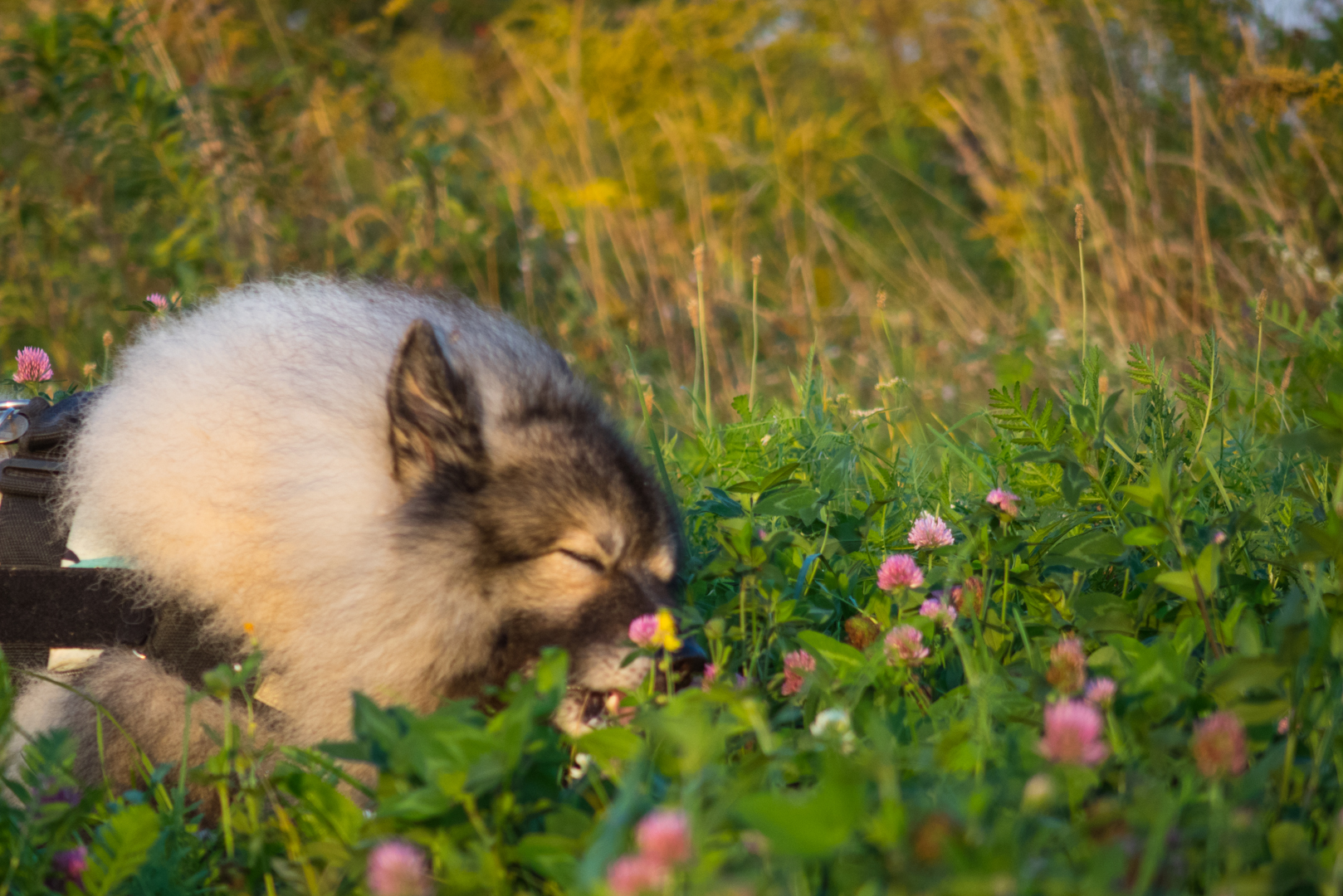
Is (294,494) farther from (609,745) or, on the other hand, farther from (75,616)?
(609,745)

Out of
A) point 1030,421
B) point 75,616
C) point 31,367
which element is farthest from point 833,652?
point 31,367

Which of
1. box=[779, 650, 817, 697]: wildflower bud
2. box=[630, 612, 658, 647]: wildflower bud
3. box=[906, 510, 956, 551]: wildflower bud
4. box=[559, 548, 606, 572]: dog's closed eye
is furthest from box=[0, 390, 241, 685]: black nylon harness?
box=[906, 510, 956, 551]: wildflower bud

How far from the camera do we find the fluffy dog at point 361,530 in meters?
2.26

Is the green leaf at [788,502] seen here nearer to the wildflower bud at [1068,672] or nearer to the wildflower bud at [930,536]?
the wildflower bud at [930,536]

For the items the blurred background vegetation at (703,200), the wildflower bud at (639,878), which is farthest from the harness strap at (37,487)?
the wildflower bud at (639,878)

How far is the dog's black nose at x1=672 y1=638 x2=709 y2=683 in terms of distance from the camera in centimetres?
217

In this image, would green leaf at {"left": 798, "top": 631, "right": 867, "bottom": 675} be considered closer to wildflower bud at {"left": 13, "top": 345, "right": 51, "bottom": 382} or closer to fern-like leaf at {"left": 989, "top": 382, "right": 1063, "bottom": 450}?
fern-like leaf at {"left": 989, "top": 382, "right": 1063, "bottom": 450}

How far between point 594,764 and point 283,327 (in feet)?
4.67

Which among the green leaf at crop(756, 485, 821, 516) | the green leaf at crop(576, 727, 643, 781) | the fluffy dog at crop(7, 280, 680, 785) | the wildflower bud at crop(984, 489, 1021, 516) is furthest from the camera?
the green leaf at crop(756, 485, 821, 516)

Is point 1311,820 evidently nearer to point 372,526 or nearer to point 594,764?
point 594,764

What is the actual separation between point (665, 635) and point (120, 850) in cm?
101

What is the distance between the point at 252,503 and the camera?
234 centimetres

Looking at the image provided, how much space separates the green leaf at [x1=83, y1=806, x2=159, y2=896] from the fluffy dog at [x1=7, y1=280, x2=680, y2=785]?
0.59 meters

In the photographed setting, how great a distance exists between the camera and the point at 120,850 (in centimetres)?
165
